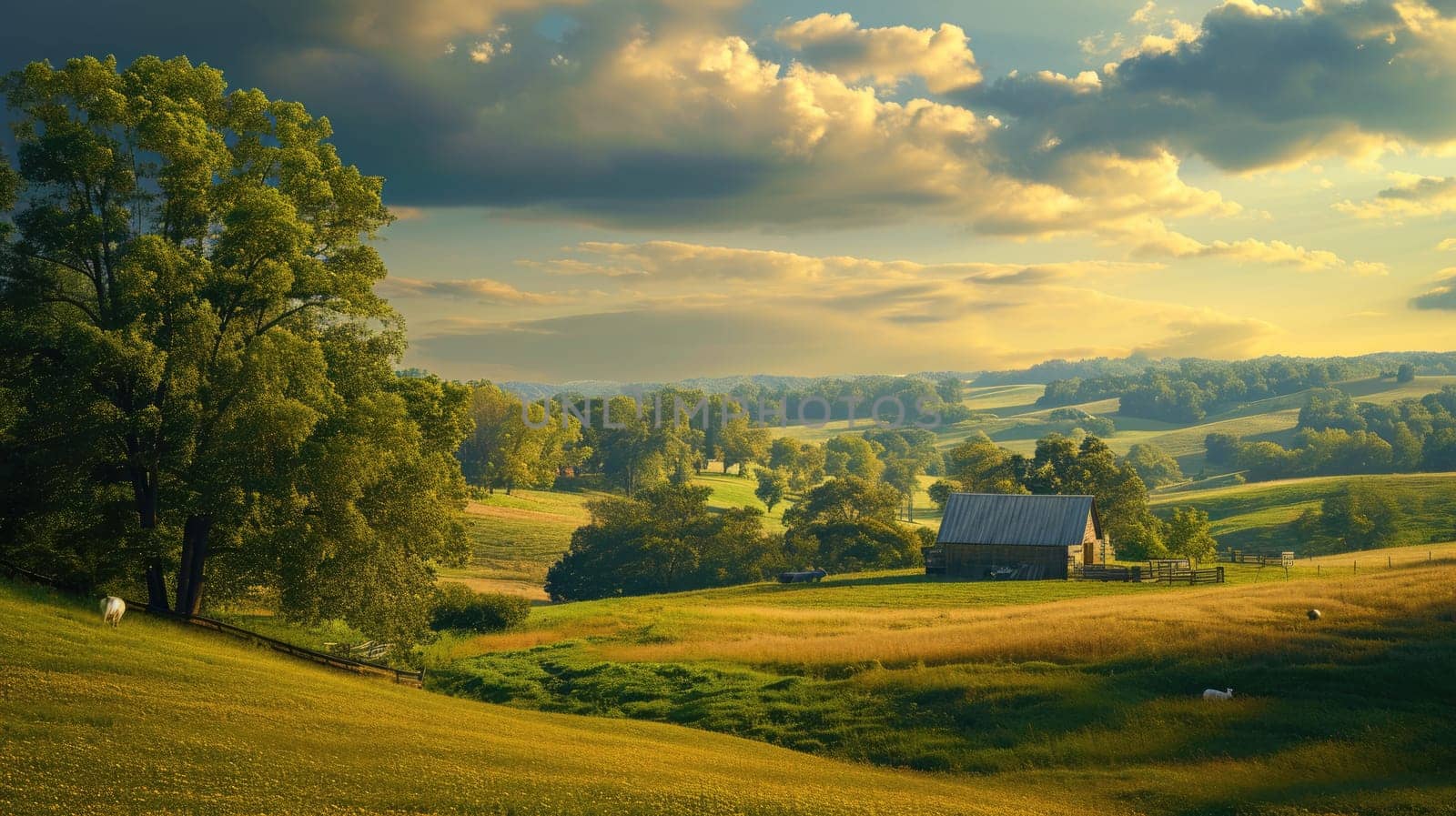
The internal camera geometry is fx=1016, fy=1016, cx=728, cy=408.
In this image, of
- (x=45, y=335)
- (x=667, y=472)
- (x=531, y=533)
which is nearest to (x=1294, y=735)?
(x=45, y=335)

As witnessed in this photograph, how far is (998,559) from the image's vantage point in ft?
275

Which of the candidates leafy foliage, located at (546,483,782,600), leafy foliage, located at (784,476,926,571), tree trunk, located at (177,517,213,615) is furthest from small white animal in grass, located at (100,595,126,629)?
leafy foliage, located at (784,476,926,571)

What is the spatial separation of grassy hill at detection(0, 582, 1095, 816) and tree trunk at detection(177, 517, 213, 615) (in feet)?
19.4

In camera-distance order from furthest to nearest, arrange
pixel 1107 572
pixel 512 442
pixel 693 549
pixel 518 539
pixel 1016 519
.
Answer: pixel 512 442, pixel 518 539, pixel 693 549, pixel 1016 519, pixel 1107 572

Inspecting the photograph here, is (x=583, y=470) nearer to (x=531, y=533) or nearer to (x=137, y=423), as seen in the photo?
(x=531, y=533)

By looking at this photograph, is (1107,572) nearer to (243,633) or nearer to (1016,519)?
(1016,519)

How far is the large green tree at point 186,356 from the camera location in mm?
32125

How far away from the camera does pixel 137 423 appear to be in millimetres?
31688

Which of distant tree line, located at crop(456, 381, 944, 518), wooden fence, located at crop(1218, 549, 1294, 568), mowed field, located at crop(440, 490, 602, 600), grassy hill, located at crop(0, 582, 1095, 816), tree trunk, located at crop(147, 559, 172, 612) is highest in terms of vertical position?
distant tree line, located at crop(456, 381, 944, 518)

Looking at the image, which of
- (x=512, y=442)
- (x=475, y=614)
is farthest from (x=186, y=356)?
(x=512, y=442)

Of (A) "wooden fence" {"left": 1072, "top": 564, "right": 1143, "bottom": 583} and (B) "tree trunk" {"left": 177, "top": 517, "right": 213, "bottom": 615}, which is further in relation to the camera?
(A) "wooden fence" {"left": 1072, "top": 564, "right": 1143, "bottom": 583}

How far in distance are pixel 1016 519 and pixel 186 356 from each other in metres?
67.9

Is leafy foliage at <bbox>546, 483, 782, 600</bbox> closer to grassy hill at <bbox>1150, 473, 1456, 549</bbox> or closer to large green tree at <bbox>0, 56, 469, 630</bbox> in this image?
large green tree at <bbox>0, 56, 469, 630</bbox>

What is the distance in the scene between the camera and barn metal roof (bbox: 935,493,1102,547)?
82688mm
